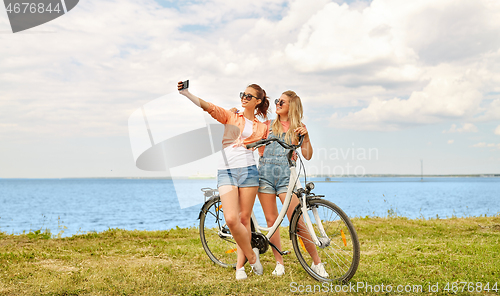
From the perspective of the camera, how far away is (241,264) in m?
4.46

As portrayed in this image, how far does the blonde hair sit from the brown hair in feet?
0.62

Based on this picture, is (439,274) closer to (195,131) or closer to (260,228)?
(260,228)

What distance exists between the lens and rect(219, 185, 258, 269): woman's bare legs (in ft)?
13.4

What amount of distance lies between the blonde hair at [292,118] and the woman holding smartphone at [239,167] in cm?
22

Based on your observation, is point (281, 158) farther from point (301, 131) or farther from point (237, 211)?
point (237, 211)

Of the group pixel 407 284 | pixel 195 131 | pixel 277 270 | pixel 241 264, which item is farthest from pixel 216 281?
pixel 407 284

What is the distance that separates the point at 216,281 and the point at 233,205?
0.94 meters

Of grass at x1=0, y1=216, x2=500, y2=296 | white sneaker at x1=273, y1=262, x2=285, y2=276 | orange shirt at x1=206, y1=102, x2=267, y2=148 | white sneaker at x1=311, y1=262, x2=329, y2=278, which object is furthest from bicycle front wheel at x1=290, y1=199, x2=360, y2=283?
orange shirt at x1=206, y1=102, x2=267, y2=148

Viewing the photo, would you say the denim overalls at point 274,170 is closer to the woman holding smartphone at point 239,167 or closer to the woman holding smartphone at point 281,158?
the woman holding smartphone at point 281,158

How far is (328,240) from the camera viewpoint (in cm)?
402

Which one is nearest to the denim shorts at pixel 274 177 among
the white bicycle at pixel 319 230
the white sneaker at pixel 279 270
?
the white bicycle at pixel 319 230

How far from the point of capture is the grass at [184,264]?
13.2 feet

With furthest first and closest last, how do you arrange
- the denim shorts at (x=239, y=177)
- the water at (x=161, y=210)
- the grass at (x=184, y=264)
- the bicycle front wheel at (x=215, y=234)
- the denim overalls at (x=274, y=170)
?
the water at (x=161, y=210) < the bicycle front wheel at (x=215, y=234) < the denim overalls at (x=274, y=170) < the denim shorts at (x=239, y=177) < the grass at (x=184, y=264)

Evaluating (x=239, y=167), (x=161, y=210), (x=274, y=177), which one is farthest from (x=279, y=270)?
(x=161, y=210)
